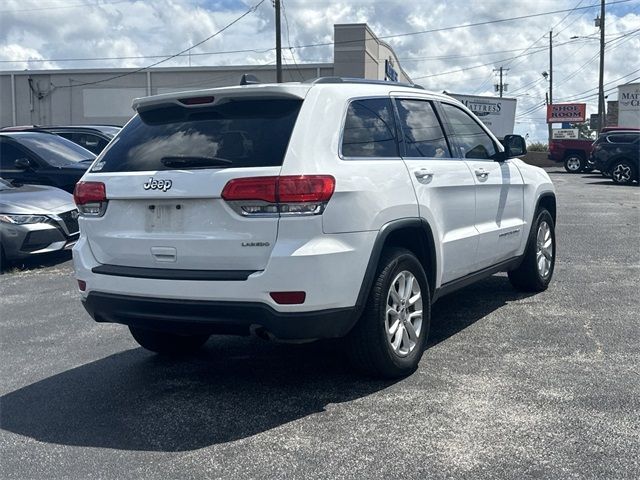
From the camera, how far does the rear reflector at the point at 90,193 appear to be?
15.2 feet

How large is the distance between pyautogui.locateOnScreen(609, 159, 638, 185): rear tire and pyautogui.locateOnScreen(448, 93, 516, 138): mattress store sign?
55.7 feet

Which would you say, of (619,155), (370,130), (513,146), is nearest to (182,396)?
(370,130)

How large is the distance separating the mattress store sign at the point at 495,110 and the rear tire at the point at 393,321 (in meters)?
37.2

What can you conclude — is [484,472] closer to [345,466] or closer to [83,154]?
[345,466]

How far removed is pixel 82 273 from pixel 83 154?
8085mm

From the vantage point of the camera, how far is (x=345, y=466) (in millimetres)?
3627

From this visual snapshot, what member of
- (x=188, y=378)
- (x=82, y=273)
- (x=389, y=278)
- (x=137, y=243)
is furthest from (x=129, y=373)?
(x=389, y=278)

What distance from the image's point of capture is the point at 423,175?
5.09 meters

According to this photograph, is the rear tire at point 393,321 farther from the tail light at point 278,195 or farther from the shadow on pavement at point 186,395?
the tail light at point 278,195

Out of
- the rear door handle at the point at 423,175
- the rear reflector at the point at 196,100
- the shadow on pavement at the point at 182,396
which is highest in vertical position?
the rear reflector at the point at 196,100

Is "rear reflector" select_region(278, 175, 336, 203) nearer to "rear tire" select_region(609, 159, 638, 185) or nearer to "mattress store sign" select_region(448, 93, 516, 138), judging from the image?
"rear tire" select_region(609, 159, 638, 185)

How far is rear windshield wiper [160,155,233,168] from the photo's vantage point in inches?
169

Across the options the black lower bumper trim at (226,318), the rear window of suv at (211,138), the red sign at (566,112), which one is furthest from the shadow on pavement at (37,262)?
the red sign at (566,112)

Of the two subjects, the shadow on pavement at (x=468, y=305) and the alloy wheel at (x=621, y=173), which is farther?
the alloy wheel at (x=621, y=173)
